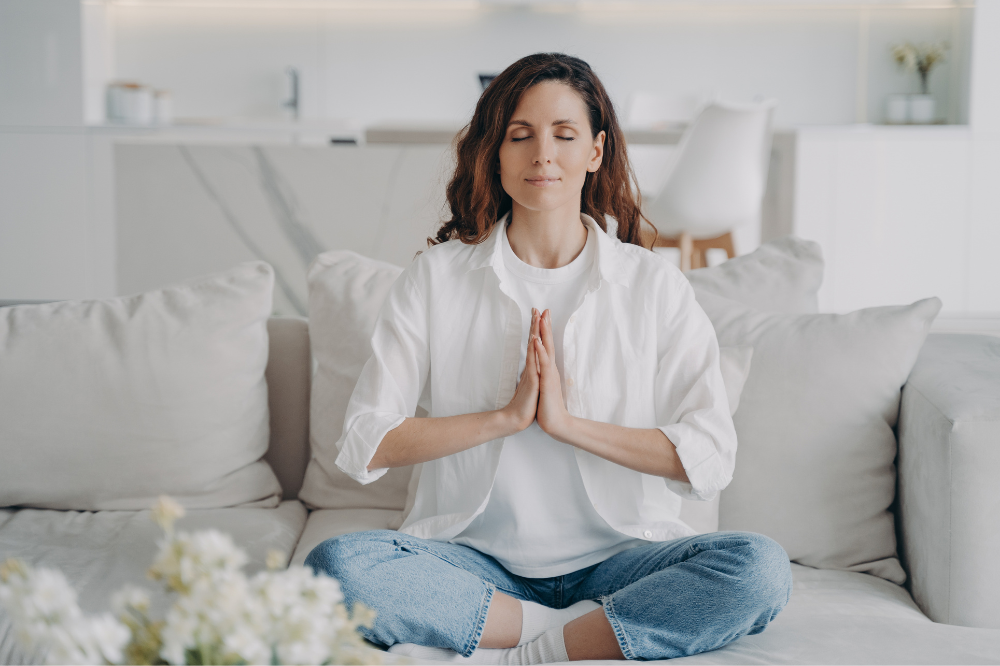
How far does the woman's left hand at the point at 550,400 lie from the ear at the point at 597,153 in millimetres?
288

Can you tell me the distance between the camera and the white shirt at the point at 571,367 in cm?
119

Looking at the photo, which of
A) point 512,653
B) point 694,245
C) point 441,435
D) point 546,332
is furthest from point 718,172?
point 512,653

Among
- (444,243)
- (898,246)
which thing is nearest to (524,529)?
(444,243)

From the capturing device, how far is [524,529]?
3.87ft

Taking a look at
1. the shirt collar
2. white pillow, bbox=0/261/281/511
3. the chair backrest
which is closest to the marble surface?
the chair backrest

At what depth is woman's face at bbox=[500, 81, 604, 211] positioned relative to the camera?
1190 millimetres

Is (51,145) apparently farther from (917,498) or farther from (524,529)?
(917,498)

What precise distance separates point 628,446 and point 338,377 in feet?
1.90

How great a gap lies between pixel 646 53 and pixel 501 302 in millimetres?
4359

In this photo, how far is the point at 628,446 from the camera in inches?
44.1

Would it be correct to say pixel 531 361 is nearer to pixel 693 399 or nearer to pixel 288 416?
pixel 693 399

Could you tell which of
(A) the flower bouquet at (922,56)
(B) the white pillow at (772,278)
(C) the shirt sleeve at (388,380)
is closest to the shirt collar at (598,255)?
(C) the shirt sleeve at (388,380)

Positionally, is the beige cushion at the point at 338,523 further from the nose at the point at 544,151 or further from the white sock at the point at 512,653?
the nose at the point at 544,151

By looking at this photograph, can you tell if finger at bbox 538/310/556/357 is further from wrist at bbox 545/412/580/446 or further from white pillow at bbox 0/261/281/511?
white pillow at bbox 0/261/281/511
